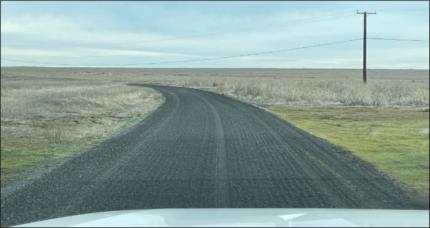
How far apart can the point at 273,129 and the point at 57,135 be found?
657 cm

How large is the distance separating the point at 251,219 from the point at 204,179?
5259 mm

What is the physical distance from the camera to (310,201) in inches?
284

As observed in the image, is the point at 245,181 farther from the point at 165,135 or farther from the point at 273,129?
the point at 273,129

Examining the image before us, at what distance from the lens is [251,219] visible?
379 centimetres

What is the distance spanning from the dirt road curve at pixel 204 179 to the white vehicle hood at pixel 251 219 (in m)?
2.60

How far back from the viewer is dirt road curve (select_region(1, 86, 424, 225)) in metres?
7.13

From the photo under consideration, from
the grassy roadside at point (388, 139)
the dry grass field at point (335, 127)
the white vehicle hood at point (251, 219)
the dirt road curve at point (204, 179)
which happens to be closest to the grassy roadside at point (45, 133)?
the dry grass field at point (335, 127)

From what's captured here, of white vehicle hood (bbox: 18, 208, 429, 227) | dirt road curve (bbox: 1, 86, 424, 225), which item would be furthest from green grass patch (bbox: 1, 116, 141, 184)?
white vehicle hood (bbox: 18, 208, 429, 227)

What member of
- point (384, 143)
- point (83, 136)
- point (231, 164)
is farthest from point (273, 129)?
point (231, 164)

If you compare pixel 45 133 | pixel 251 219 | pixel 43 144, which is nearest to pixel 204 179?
pixel 251 219

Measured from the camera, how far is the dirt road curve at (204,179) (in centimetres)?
713

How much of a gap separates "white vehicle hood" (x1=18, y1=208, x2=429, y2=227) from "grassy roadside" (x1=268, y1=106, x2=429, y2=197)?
3739 millimetres

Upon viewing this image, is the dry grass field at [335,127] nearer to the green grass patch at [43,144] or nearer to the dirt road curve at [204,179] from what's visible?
the green grass patch at [43,144]

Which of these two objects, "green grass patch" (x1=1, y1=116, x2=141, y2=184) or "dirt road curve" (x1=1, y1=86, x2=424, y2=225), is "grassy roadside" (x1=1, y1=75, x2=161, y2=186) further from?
"dirt road curve" (x1=1, y1=86, x2=424, y2=225)
